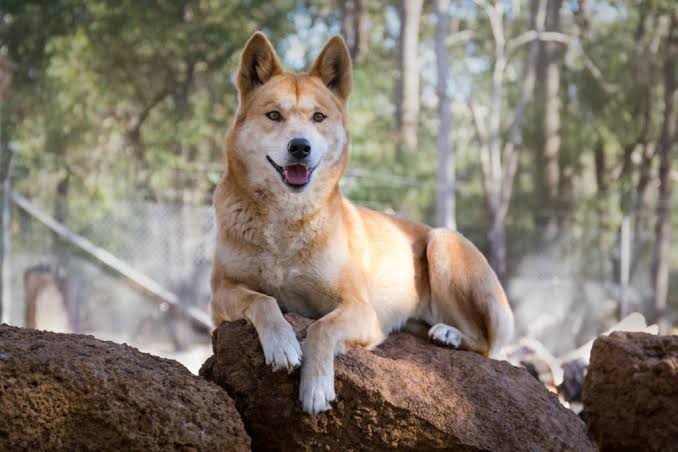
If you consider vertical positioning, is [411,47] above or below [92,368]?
above

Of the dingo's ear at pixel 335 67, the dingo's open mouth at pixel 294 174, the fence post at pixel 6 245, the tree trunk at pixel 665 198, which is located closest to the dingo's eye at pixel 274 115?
the dingo's open mouth at pixel 294 174

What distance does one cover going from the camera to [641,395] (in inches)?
128

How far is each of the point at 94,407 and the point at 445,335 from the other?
202 centimetres

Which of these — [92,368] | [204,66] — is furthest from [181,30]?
[92,368]

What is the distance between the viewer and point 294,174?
3.37 metres

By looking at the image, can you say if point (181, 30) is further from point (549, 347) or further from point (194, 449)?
point (194, 449)

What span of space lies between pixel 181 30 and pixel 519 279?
8.04 metres

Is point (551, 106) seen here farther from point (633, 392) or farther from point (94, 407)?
point (94, 407)

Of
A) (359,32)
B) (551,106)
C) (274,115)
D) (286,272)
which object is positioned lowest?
(286,272)

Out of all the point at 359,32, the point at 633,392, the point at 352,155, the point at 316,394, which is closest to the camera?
the point at 316,394

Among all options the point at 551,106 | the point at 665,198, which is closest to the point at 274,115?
the point at 665,198

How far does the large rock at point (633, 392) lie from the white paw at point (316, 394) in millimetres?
1527

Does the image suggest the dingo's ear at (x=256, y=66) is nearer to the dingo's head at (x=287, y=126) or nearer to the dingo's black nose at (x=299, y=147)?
the dingo's head at (x=287, y=126)

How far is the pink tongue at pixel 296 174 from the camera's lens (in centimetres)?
336
